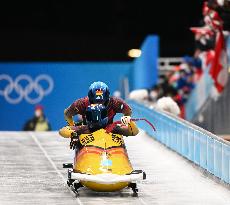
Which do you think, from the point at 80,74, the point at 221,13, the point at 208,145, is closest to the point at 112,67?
the point at 80,74

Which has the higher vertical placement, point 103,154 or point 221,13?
point 221,13

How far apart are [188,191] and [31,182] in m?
2.06

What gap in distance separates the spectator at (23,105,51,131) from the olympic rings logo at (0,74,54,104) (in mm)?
1752

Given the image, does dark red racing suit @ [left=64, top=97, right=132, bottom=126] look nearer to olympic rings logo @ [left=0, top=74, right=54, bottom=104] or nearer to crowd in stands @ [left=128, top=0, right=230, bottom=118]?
crowd in stands @ [left=128, top=0, right=230, bottom=118]

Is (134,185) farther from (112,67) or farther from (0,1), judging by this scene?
(0,1)

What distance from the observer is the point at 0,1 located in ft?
99.1

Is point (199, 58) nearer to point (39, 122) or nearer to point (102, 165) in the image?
point (39, 122)

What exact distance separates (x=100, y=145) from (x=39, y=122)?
41.7 ft

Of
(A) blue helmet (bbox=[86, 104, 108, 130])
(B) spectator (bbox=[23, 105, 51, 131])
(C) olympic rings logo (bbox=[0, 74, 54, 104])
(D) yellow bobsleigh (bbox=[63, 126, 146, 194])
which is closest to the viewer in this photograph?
(D) yellow bobsleigh (bbox=[63, 126, 146, 194])

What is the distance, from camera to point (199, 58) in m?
24.8

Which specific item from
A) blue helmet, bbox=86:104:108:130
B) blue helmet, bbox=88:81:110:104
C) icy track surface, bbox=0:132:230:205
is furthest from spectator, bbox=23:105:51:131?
blue helmet, bbox=88:81:110:104

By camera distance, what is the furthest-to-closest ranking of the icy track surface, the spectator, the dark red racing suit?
1. the spectator
2. the dark red racing suit
3. the icy track surface

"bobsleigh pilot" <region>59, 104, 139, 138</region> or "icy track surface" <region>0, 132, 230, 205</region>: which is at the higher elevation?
"bobsleigh pilot" <region>59, 104, 139, 138</region>

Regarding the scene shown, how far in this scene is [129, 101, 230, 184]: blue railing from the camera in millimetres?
13250
